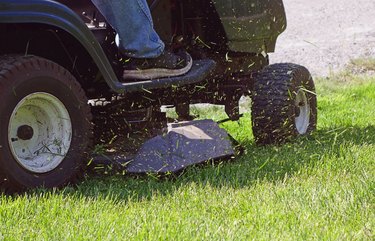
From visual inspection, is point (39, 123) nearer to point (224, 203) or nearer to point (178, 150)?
point (178, 150)

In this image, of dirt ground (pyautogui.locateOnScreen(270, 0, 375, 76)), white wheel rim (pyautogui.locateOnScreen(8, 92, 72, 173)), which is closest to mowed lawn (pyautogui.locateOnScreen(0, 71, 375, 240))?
white wheel rim (pyautogui.locateOnScreen(8, 92, 72, 173))

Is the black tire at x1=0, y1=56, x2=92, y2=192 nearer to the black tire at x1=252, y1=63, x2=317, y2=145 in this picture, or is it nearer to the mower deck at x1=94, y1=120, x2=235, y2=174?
the mower deck at x1=94, y1=120, x2=235, y2=174

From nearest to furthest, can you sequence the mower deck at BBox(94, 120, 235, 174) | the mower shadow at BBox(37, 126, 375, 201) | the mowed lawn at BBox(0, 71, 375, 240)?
1. the mowed lawn at BBox(0, 71, 375, 240)
2. the mower shadow at BBox(37, 126, 375, 201)
3. the mower deck at BBox(94, 120, 235, 174)

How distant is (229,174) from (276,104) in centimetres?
133

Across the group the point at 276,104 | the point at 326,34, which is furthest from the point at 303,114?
the point at 326,34

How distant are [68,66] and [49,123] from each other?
19.1 inches

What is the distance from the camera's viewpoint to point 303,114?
5.57m

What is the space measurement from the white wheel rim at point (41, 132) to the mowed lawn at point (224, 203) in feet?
0.57

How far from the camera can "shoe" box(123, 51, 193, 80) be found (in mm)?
4246

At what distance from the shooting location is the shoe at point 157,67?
4.25 meters

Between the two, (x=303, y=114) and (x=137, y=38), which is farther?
(x=303, y=114)

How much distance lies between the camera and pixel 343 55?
38.0 feet

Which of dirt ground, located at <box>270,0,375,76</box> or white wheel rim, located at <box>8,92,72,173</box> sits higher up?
white wheel rim, located at <box>8,92,72,173</box>

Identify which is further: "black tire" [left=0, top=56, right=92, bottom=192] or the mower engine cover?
the mower engine cover
